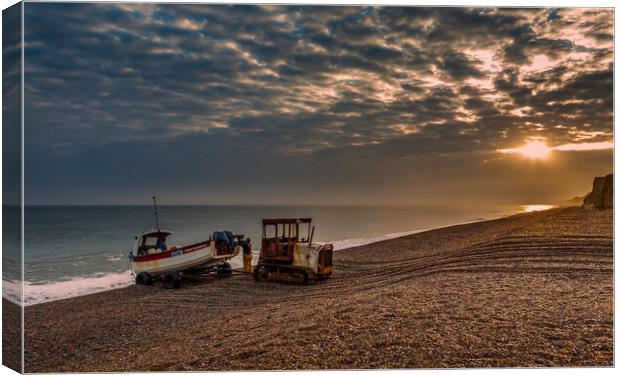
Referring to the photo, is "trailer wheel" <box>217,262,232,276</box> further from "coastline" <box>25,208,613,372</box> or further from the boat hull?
"coastline" <box>25,208,613,372</box>

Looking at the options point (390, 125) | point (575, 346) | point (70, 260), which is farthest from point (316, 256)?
point (70, 260)

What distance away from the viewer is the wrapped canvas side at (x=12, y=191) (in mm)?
7641

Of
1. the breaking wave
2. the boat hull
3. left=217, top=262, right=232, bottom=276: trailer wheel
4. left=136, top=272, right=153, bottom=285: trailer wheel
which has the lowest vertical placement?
the breaking wave

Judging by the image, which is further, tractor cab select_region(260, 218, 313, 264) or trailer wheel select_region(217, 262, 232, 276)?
trailer wheel select_region(217, 262, 232, 276)

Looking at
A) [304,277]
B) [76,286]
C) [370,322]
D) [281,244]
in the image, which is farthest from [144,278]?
[370,322]

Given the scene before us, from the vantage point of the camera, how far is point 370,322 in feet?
28.7

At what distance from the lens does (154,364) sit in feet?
26.9

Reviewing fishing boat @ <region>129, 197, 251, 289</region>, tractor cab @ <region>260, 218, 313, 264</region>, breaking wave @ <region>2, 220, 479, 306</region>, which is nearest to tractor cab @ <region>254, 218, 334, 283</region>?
tractor cab @ <region>260, 218, 313, 264</region>

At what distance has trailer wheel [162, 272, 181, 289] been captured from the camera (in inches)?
673

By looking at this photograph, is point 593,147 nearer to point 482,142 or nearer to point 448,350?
point 482,142

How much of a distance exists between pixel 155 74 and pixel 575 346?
10988 mm

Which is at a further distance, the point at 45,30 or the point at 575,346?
the point at 45,30

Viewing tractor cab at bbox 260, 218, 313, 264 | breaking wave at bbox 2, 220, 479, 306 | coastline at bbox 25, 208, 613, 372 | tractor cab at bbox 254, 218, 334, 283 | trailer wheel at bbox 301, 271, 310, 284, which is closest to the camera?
coastline at bbox 25, 208, 613, 372

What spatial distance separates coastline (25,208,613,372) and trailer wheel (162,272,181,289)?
33.1 inches
